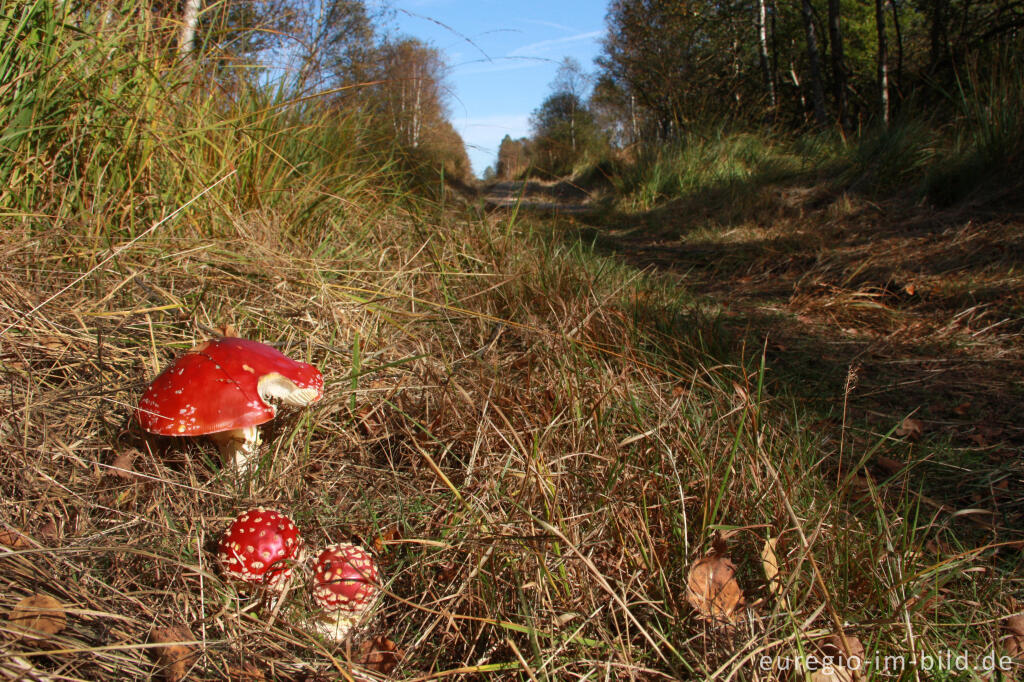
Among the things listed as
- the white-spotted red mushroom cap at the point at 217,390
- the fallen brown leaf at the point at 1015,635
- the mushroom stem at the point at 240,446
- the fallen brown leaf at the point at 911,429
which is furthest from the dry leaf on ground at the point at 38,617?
the fallen brown leaf at the point at 911,429

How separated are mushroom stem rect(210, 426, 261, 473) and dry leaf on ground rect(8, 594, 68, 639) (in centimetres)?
51

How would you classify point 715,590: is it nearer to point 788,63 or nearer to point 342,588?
point 342,588

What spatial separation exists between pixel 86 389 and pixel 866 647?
1.87m

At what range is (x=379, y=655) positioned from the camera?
1.10m

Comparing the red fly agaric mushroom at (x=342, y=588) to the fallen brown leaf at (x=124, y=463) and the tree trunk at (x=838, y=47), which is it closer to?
the fallen brown leaf at (x=124, y=463)

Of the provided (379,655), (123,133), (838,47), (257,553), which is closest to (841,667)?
(379,655)

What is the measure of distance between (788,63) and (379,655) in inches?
561

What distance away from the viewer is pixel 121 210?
213 centimetres

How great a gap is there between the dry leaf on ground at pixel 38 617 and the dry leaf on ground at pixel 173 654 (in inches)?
5.9

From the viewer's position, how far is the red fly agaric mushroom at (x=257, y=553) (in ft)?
3.77

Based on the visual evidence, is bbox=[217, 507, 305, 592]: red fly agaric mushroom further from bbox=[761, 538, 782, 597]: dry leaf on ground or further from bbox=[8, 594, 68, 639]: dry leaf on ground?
bbox=[761, 538, 782, 597]: dry leaf on ground

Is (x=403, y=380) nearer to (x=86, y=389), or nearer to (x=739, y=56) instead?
(x=86, y=389)

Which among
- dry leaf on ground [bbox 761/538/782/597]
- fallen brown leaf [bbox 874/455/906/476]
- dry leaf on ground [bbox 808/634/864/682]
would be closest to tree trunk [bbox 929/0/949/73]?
fallen brown leaf [bbox 874/455/906/476]

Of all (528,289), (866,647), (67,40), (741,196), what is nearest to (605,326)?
(528,289)
